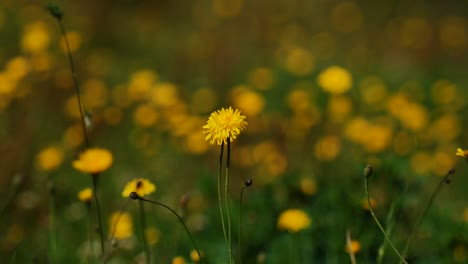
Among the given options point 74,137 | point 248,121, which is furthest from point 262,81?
point 74,137

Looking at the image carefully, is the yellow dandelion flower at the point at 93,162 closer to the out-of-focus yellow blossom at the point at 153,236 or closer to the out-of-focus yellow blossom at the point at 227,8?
the out-of-focus yellow blossom at the point at 153,236

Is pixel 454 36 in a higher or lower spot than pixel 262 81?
higher

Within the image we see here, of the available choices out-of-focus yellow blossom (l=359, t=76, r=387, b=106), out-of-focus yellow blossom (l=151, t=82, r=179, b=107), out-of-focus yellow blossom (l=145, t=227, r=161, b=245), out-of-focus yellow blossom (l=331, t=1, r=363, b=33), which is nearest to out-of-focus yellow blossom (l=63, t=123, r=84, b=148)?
out-of-focus yellow blossom (l=151, t=82, r=179, b=107)

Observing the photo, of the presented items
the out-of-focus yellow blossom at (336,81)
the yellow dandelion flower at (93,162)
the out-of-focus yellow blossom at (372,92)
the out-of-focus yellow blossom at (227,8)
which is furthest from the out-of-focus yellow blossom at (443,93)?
the yellow dandelion flower at (93,162)

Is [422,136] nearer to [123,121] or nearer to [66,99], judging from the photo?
[123,121]

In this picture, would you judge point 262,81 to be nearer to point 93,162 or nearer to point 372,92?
point 372,92

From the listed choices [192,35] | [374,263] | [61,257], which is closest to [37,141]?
[61,257]

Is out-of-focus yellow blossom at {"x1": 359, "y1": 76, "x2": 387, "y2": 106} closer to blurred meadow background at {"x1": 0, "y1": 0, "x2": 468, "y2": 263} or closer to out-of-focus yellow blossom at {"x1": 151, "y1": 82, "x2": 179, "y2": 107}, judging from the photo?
blurred meadow background at {"x1": 0, "y1": 0, "x2": 468, "y2": 263}
